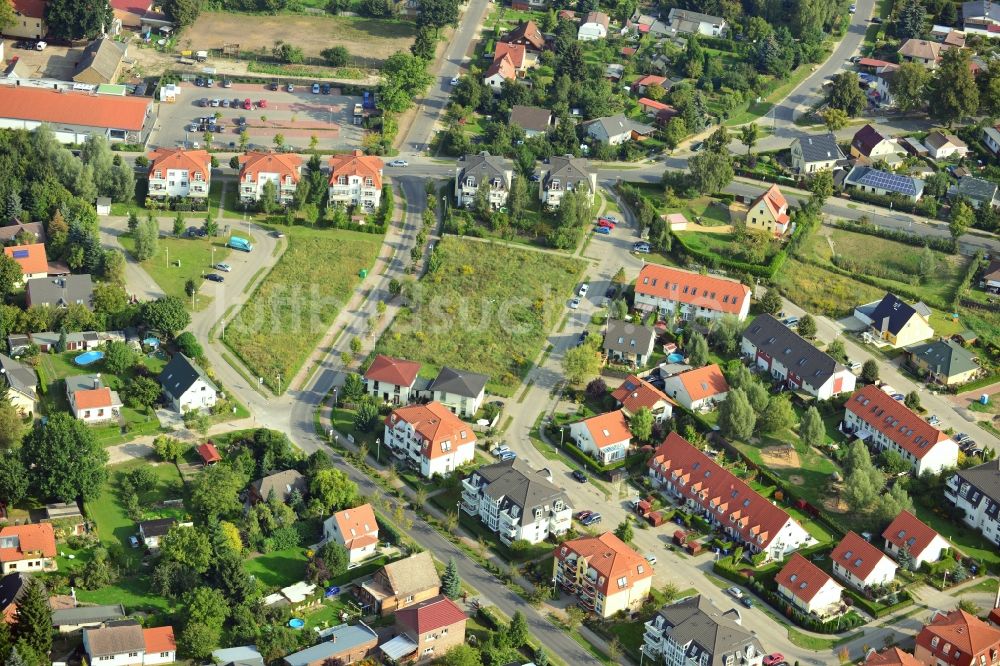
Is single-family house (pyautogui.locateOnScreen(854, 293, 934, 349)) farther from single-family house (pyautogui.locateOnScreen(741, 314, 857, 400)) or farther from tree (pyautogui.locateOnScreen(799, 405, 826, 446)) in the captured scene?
tree (pyautogui.locateOnScreen(799, 405, 826, 446))

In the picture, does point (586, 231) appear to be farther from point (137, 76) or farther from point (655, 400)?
point (137, 76)

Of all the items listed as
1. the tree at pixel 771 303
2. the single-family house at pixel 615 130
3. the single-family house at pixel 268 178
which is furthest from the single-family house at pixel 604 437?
the single-family house at pixel 615 130

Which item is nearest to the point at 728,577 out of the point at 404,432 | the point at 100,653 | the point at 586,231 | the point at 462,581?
the point at 462,581

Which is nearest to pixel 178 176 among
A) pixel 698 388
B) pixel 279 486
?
pixel 279 486

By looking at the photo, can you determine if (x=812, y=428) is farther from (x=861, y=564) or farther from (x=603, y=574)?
(x=603, y=574)

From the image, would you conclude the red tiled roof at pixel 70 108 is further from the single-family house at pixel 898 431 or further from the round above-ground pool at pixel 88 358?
the single-family house at pixel 898 431

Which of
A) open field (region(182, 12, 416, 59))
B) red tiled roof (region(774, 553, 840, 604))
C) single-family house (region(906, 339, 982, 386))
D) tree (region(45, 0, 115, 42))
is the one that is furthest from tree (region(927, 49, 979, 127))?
tree (region(45, 0, 115, 42))
